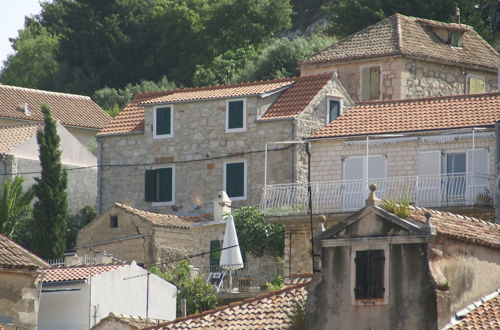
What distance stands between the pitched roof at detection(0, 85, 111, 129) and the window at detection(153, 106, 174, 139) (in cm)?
2076

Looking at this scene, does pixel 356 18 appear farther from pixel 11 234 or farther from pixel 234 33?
pixel 11 234

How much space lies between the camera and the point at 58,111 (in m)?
86.4

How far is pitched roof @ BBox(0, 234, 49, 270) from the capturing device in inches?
1421

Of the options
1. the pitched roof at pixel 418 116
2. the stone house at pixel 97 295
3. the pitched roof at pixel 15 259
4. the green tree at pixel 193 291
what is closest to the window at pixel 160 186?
the green tree at pixel 193 291

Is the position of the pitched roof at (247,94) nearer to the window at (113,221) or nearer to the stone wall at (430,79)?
the stone wall at (430,79)

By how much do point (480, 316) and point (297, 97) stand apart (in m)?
29.6

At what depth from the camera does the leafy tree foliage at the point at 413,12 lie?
254ft

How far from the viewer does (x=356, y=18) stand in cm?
8031

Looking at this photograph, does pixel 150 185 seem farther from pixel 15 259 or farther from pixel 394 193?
pixel 15 259

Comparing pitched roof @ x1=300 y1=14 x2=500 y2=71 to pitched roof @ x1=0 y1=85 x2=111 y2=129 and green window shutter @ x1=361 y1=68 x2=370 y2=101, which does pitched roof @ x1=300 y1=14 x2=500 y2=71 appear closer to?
green window shutter @ x1=361 y1=68 x2=370 y2=101

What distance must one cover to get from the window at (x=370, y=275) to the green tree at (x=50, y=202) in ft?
99.4

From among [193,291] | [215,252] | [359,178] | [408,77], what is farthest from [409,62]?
[193,291]

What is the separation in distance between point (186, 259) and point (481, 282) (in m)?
25.6

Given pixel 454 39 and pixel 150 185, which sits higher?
pixel 454 39
